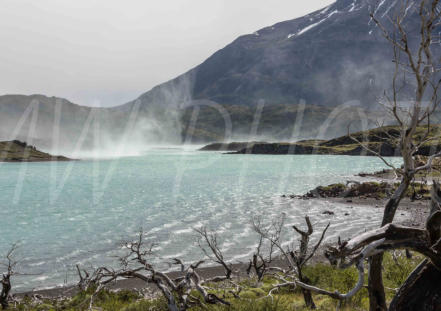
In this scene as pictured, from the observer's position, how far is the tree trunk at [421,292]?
4996 mm

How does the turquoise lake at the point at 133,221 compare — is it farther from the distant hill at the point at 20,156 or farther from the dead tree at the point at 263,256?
the distant hill at the point at 20,156

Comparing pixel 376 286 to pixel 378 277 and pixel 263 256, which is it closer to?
pixel 378 277

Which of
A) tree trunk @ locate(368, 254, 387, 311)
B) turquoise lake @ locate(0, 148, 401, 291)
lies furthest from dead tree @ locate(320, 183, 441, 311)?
turquoise lake @ locate(0, 148, 401, 291)

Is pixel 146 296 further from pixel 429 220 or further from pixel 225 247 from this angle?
pixel 429 220

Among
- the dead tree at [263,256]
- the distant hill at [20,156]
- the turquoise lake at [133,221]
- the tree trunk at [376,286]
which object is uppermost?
the tree trunk at [376,286]

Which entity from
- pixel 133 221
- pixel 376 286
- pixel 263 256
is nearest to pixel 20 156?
pixel 133 221

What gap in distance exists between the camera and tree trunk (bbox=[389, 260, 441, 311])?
5.00 metres

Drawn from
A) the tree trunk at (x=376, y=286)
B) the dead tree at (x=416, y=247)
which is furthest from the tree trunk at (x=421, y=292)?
the tree trunk at (x=376, y=286)

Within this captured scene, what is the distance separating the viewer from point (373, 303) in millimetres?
6043

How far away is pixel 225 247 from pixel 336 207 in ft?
72.4

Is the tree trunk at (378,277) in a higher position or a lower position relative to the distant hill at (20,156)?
higher

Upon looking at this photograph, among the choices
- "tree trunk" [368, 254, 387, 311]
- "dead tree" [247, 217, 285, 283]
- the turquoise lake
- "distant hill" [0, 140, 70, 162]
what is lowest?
"distant hill" [0, 140, 70, 162]

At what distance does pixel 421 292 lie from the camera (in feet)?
16.9

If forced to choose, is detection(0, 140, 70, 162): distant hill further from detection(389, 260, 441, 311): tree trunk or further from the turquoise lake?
detection(389, 260, 441, 311): tree trunk
